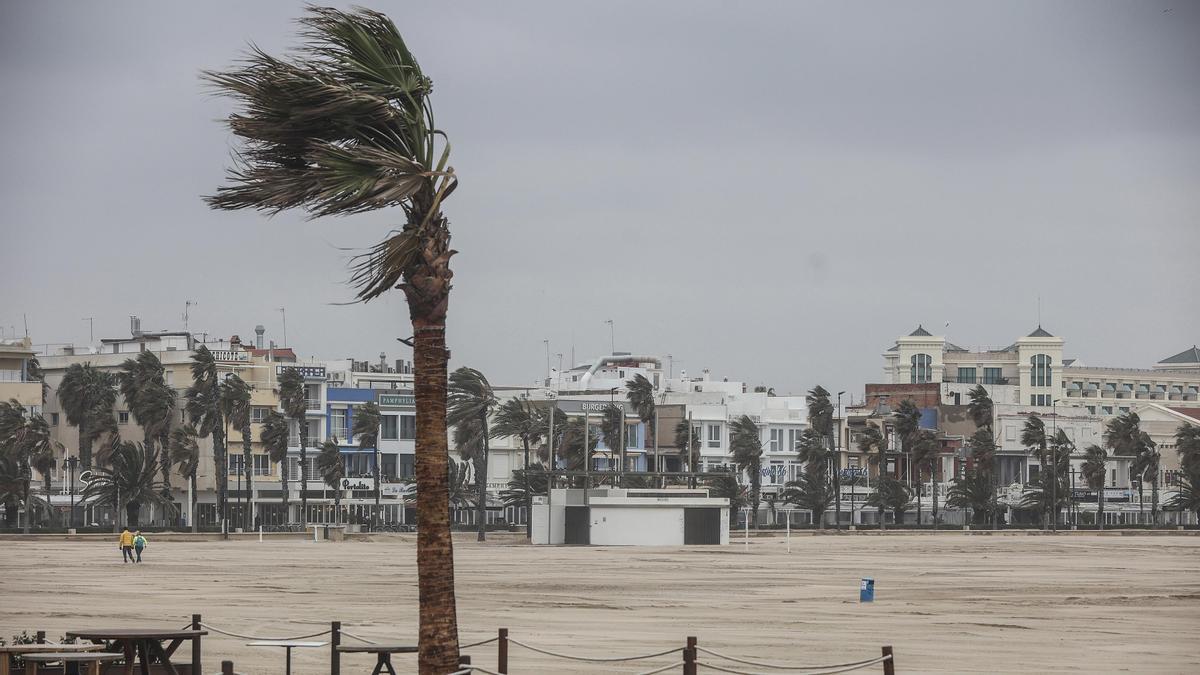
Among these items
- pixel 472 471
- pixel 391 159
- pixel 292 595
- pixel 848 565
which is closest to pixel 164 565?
pixel 292 595

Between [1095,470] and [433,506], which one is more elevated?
[433,506]

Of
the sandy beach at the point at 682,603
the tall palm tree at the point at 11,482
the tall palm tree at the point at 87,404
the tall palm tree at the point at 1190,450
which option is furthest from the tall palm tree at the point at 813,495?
the sandy beach at the point at 682,603

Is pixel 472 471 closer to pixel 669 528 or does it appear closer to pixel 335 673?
pixel 669 528

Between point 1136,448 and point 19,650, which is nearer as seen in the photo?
point 19,650

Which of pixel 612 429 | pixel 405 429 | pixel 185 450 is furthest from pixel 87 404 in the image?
pixel 612 429

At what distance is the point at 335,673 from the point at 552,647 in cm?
737

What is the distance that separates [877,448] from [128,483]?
215ft

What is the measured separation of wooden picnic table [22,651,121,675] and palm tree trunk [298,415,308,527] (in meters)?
95.7

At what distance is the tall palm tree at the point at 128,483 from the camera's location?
346 ft

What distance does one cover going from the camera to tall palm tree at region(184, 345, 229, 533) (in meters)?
107

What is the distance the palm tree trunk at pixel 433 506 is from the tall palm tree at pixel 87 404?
104 m

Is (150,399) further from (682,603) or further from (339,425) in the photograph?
(682,603)

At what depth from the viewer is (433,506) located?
54.0 ft

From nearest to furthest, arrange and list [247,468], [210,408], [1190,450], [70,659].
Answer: [70,659] → [210,408] → [247,468] → [1190,450]
